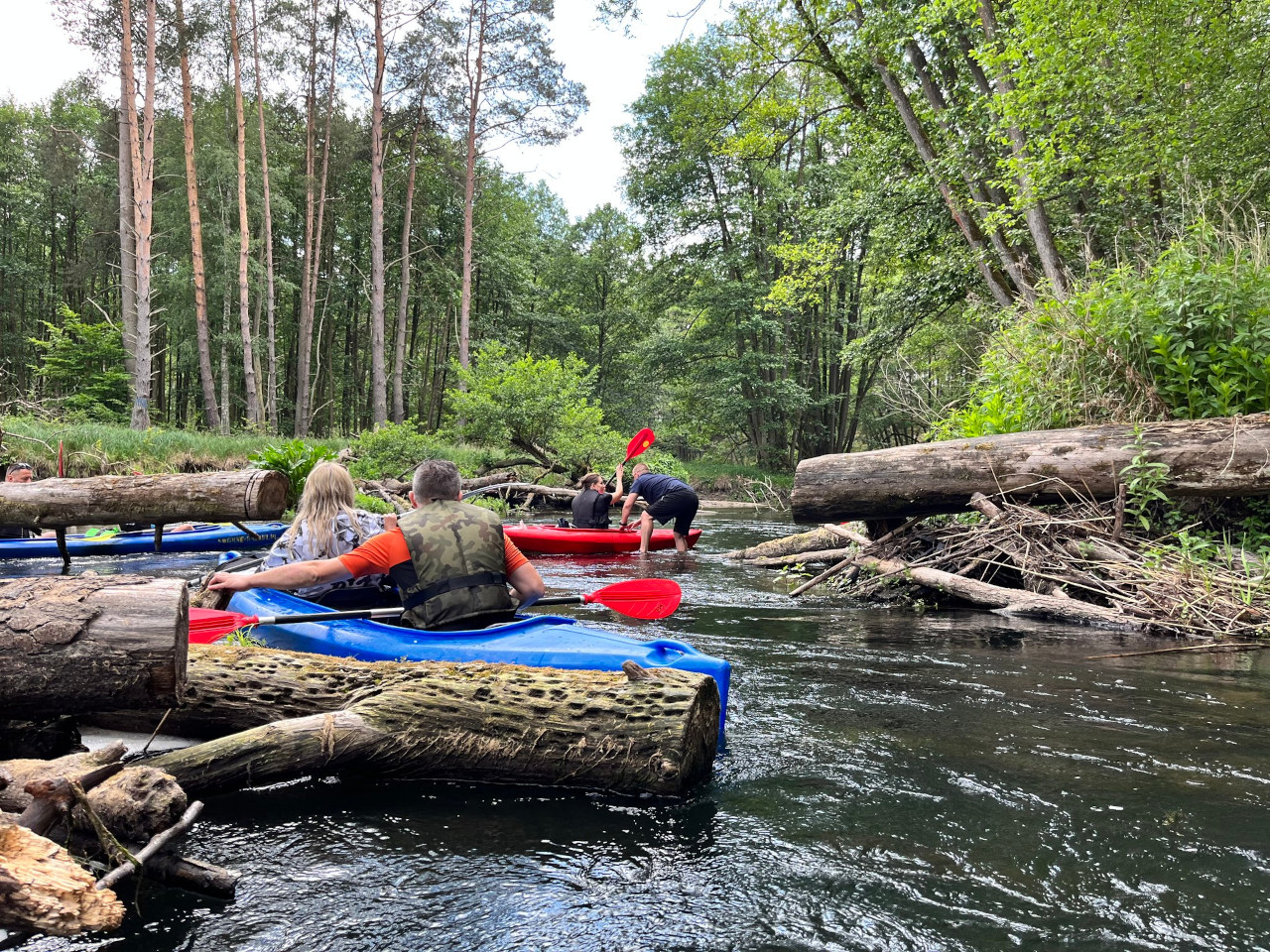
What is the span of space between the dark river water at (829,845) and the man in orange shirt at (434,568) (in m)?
0.94

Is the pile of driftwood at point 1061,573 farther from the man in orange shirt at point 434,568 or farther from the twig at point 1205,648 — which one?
the man in orange shirt at point 434,568

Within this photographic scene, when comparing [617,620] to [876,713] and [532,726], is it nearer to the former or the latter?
[876,713]

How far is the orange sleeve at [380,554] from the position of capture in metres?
3.79

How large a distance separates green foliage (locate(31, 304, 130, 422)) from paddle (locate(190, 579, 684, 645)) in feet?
59.1

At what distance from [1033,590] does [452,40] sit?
21.4 m

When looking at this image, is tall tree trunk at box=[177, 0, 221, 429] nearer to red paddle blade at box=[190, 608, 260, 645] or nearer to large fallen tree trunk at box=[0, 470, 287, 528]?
large fallen tree trunk at box=[0, 470, 287, 528]

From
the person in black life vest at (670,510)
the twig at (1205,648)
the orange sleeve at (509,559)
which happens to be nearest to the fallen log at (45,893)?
the orange sleeve at (509,559)

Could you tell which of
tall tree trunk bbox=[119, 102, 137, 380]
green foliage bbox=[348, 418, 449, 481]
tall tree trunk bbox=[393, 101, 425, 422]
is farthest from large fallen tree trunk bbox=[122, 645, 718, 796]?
tall tree trunk bbox=[393, 101, 425, 422]

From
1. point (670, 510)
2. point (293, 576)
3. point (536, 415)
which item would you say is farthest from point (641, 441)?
point (293, 576)

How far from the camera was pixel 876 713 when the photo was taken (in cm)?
389

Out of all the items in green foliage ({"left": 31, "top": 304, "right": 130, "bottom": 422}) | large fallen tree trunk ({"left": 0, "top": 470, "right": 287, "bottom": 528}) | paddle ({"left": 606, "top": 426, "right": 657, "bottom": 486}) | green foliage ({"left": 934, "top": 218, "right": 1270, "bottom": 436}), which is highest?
green foliage ({"left": 31, "top": 304, "right": 130, "bottom": 422})

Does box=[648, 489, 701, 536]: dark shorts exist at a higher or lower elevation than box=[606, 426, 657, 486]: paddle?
lower

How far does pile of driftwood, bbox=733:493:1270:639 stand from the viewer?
5383mm

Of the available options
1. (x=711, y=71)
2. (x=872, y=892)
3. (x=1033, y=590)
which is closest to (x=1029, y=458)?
(x=1033, y=590)
